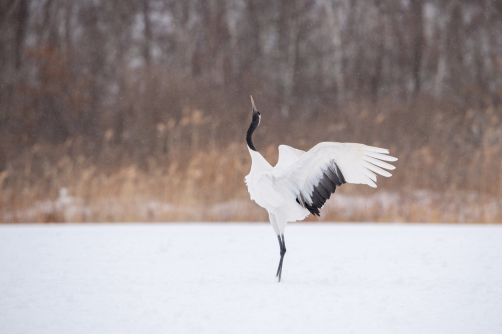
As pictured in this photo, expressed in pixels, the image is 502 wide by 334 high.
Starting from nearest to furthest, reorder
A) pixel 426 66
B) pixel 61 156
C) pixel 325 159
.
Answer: pixel 325 159, pixel 61 156, pixel 426 66

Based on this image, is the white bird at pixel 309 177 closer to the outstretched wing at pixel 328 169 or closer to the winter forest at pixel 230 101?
the outstretched wing at pixel 328 169

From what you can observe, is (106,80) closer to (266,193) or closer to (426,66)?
(426,66)

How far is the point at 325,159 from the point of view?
430 cm

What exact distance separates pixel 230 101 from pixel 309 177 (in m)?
7.65

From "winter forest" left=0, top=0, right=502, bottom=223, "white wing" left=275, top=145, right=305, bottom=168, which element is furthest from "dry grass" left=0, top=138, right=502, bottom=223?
"white wing" left=275, top=145, right=305, bottom=168

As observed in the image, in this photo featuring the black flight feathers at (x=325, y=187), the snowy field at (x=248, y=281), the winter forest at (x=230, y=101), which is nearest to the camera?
the snowy field at (x=248, y=281)

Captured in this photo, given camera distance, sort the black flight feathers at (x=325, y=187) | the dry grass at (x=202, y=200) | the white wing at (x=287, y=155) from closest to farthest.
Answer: the black flight feathers at (x=325, y=187), the white wing at (x=287, y=155), the dry grass at (x=202, y=200)

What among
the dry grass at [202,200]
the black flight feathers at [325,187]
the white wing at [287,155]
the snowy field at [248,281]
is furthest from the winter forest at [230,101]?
the black flight feathers at [325,187]

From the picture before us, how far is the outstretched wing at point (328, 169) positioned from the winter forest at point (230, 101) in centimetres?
356

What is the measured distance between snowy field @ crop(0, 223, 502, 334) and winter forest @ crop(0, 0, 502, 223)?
110 cm

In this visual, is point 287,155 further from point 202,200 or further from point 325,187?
point 202,200

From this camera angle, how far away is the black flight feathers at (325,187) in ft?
14.3

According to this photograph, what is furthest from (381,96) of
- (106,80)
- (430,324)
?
(430,324)

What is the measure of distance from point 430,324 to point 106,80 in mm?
11011
